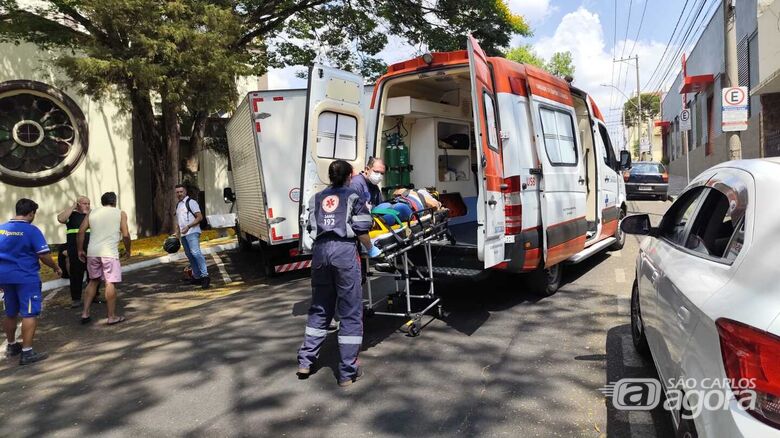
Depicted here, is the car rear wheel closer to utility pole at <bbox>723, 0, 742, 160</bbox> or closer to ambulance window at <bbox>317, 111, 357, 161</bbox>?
ambulance window at <bbox>317, 111, 357, 161</bbox>

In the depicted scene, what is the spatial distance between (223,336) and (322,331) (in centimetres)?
178

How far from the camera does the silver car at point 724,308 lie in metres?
1.68

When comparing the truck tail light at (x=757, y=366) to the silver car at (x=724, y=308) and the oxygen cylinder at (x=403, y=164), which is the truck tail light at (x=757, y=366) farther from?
the oxygen cylinder at (x=403, y=164)

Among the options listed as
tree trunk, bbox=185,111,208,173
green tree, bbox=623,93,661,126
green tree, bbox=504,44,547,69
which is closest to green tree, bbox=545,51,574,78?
green tree, bbox=504,44,547,69

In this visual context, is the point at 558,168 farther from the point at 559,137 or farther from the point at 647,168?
the point at 647,168

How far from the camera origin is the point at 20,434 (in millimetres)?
3553

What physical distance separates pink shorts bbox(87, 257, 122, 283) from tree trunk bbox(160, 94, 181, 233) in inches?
A: 281

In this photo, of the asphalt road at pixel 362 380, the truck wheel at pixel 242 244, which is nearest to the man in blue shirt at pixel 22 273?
the asphalt road at pixel 362 380

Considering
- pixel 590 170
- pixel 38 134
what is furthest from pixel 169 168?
pixel 590 170

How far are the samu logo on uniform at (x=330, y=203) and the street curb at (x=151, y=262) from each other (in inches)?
271

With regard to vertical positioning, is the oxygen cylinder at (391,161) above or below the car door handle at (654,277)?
above

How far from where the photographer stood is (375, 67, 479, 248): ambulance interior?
21.6 feet

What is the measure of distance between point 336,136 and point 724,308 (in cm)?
491

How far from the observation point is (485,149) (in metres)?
4.83
